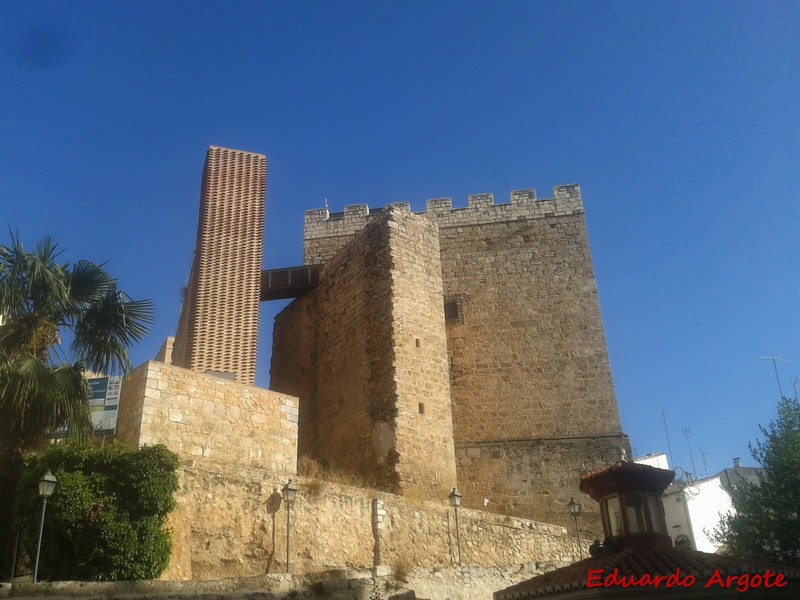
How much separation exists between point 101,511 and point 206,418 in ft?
9.89

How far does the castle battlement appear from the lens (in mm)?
21047

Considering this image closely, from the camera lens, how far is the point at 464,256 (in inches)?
823

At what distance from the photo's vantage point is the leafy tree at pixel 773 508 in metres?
13.8

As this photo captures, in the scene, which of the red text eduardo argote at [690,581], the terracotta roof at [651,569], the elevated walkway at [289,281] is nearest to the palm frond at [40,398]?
the terracotta roof at [651,569]

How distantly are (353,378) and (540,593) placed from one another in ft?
30.4

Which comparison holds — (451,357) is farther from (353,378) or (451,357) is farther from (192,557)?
(192,557)

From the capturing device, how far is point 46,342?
11070 mm

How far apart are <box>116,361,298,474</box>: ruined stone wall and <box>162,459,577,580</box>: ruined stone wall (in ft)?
2.51

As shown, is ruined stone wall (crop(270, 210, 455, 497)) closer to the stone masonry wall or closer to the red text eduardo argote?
the stone masonry wall

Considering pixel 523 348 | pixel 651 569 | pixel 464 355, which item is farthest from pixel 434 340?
pixel 651 569

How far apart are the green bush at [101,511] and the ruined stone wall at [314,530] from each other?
610 mm

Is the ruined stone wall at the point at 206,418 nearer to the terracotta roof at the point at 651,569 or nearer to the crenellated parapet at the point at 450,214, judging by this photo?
the terracotta roof at the point at 651,569

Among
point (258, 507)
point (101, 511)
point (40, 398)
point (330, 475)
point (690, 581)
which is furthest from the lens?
point (330, 475)

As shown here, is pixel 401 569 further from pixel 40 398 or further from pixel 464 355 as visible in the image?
pixel 464 355
